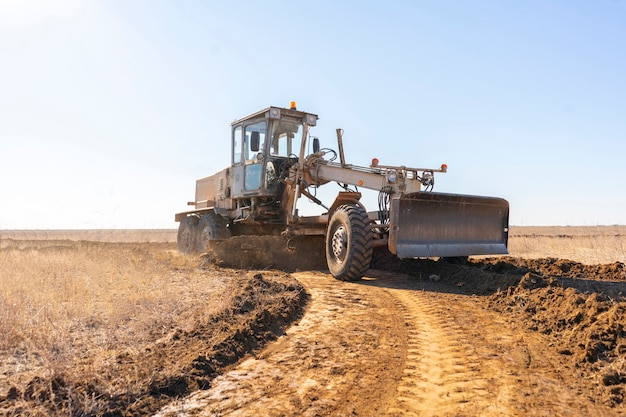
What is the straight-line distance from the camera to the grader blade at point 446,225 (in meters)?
8.17

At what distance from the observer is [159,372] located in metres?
3.60

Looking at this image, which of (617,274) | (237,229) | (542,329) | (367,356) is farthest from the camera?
(237,229)

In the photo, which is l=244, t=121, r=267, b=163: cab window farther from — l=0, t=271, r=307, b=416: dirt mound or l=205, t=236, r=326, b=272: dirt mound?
l=0, t=271, r=307, b=416: dirt mound

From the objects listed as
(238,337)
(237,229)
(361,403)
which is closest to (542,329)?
(361,403)

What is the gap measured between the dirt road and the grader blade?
2.41m

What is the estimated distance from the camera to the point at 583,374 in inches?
146

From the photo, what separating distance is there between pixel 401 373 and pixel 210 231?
9459mm

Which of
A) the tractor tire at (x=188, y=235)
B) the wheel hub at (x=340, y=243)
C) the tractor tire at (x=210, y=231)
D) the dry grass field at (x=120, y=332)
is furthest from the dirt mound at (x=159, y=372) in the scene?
the tractor tire at (x=188, y=235)

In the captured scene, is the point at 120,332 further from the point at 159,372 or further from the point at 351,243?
the point at 351,243

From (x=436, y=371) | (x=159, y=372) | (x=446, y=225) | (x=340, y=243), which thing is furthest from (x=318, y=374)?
(x=446, y=225)

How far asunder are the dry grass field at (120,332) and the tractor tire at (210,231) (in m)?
3.88

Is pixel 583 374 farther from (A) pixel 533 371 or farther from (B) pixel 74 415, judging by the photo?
(B) pixel 74 415

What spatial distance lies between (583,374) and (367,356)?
1677 millimetres

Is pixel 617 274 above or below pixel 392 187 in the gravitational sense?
below
